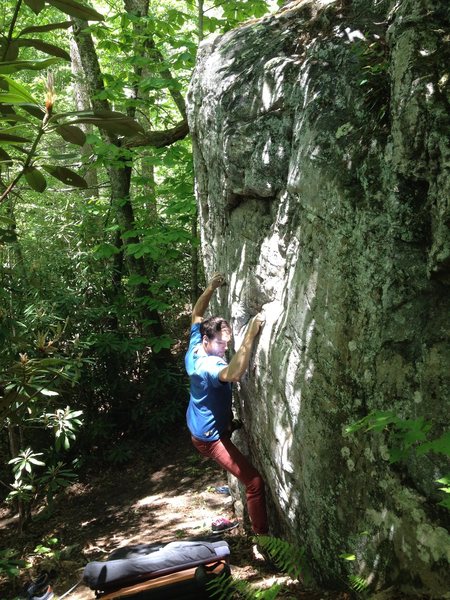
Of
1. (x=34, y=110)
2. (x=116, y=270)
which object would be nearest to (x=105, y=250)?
(x=116, y=270)

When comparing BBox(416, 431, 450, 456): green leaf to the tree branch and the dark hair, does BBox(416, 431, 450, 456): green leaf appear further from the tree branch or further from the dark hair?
the tree branch

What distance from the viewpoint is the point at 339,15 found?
4020 mm

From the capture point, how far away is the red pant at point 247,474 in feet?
14.8

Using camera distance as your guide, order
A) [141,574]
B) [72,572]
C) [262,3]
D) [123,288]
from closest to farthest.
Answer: [141,574] → [72,572] → [262,3] → [123,288]

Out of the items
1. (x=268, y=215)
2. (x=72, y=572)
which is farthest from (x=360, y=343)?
(x=72, y=572)

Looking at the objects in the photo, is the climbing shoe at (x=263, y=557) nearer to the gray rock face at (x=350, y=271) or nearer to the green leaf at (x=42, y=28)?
the gray rock face at (x=350, y=271)

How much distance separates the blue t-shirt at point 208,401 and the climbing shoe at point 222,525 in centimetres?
127

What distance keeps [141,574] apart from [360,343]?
2.47 meters

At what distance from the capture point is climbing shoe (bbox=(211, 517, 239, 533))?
18.1 feet

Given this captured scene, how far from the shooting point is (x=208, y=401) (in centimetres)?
470

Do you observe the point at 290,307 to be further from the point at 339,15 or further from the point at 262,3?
the point at 262,3

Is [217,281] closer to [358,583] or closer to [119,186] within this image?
[358,583]

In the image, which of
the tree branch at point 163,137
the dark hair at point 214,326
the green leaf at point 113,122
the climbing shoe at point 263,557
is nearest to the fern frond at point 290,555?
the climbing shoe at point 263,557

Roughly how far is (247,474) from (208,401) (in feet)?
2.34
